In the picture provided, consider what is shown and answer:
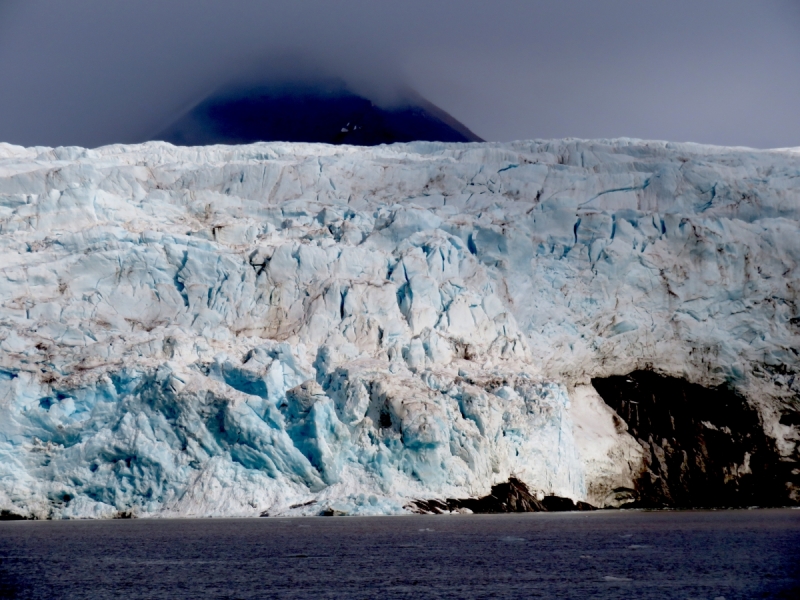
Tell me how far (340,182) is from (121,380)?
22.4 metres

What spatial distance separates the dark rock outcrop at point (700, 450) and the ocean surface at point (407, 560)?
250 inches

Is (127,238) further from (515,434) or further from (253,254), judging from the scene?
(515,434)

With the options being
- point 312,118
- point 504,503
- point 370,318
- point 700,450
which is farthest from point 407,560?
point 312,118

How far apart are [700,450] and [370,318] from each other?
57.4 feet

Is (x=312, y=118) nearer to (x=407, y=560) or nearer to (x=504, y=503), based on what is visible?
(x=504, y=503)

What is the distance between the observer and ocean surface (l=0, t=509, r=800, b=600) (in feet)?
99.1

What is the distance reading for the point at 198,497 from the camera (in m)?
46.5

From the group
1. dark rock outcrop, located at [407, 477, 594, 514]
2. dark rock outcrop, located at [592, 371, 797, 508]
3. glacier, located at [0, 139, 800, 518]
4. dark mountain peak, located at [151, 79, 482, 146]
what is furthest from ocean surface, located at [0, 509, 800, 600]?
dark mountain peak, located at [151, 79, 482, 146]

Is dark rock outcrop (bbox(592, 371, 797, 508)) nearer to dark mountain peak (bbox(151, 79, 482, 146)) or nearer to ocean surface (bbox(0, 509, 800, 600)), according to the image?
ocean surface (bbox(0, 509, 800, 600))

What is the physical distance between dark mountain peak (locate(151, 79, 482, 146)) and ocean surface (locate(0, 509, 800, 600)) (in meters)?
50.2

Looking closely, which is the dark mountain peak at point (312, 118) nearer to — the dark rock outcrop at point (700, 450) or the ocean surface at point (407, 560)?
the dark rock outcrop at point (700, 450)

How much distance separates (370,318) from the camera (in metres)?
54.5

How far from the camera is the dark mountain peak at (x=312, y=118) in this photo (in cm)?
9562

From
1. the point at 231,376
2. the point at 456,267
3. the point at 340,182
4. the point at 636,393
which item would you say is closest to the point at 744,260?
the point at 636,393
